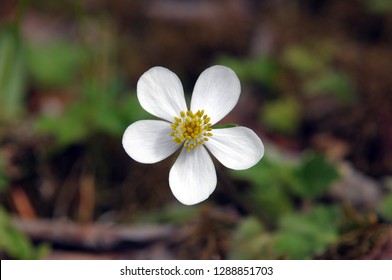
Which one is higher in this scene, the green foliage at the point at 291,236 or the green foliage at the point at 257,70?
the green foliage at the point at 257,70

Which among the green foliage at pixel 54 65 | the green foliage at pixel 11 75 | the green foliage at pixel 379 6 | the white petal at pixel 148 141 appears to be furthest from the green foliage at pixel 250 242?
the green foliage at pixel 379 6

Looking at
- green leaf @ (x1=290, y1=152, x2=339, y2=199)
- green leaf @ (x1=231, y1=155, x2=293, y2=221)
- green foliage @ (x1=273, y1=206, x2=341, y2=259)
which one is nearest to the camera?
green foliage @ (x1=273, y1=206, x2=341, y2=259)

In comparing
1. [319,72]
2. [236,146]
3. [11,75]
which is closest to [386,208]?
[236,146]

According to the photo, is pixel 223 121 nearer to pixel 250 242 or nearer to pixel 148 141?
pixel 250 242

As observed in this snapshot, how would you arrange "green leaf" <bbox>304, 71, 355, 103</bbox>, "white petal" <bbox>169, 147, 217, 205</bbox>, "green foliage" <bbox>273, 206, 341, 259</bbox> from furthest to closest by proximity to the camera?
"green leaf" <bbox>304, 71, 355, 103</bbox>
"green foliage" <bbox>273, 206, 341, 259</bbox>
"white petal" <bbox>169, 147, 217, 205</bbox>

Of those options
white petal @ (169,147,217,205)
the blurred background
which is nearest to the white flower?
white petal @ (169,147,217,205)

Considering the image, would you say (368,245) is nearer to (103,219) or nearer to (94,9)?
(103,219)

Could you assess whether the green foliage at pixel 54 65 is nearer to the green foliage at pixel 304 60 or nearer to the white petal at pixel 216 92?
the green foliage at pixel 304 60

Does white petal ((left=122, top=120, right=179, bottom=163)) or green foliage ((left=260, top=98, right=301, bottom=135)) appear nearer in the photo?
white petal ((left=122, top=120, right=179, bottom=163))

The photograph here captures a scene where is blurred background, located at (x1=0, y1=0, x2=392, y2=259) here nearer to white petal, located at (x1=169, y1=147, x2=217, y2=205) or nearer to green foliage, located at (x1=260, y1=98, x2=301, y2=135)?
green foliage, located at (x1=260, y1=98, x2=301, y2=135)
